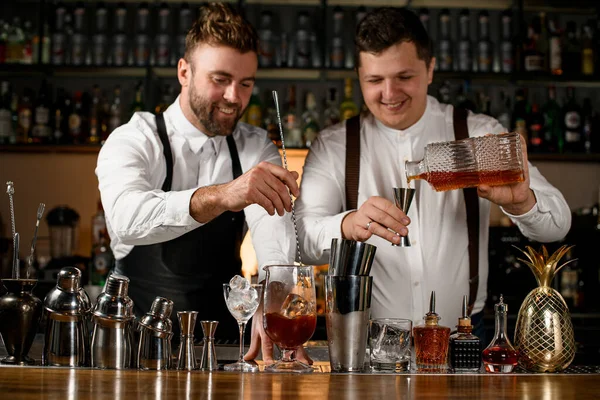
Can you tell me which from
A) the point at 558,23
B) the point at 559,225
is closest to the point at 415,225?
the point at 559,225

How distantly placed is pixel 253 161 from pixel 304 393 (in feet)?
4.21

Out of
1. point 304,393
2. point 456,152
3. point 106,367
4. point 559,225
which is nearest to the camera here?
point 304,393

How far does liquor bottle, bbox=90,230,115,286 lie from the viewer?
142 inches

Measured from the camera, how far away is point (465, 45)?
3922 mm

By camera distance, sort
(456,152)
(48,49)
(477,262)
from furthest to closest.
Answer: (48,49)
(477,262)
(456,152)

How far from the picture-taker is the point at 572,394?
48.5 inches

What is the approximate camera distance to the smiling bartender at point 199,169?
210 cm

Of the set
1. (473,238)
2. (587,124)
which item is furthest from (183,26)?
(473,238)

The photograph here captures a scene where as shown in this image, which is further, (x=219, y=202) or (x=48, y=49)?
(x=48, y=49)

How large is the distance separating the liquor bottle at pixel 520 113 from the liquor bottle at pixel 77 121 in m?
2.11

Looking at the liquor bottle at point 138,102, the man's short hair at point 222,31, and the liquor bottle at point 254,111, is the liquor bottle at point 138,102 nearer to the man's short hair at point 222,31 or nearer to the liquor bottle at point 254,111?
the liquor bottle at point 254,111

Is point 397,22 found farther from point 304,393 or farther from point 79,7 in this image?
point 79,7

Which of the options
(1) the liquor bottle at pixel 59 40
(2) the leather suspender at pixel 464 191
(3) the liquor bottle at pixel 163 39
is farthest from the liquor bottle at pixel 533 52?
(1) the liquor bottle at pixel 59 40

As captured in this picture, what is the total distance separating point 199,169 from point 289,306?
1017mm
